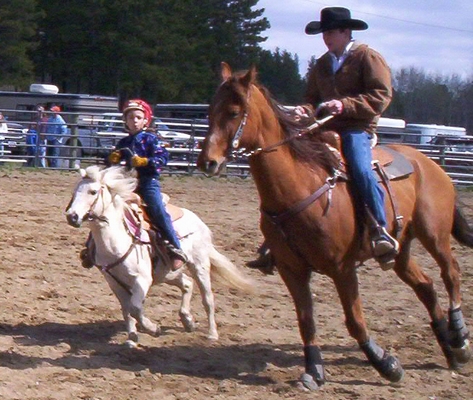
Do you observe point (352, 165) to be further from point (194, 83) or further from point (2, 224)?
point (194, 83)

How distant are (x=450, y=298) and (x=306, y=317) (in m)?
1.25

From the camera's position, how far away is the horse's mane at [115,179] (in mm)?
6133

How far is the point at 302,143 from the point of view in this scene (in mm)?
5453

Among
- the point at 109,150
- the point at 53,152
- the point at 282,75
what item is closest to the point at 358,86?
the point at 53,152

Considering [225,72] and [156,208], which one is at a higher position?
[225,72]

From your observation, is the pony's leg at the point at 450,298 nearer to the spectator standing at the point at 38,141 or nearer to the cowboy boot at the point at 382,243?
the cowboy boot at the point at 382,243

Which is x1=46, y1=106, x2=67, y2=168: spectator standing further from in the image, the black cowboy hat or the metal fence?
the black cowboy hat

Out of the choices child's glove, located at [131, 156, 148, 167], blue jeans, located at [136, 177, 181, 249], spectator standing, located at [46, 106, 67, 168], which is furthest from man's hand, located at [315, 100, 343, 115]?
spectator standing, located at [46, 106, 67, 168]

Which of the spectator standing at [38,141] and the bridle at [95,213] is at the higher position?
the bridle at [95,213]

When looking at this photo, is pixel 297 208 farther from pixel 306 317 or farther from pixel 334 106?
pixel 306 317

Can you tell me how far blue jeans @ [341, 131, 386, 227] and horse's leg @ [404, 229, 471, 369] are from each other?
857 millimetres

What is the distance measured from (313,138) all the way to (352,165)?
28cm

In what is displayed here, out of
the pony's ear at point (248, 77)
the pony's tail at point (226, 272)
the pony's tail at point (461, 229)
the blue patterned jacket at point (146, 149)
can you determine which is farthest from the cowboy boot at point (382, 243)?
the pony's tail at point (226, 272)

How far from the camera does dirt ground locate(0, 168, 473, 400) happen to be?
5.40 m
